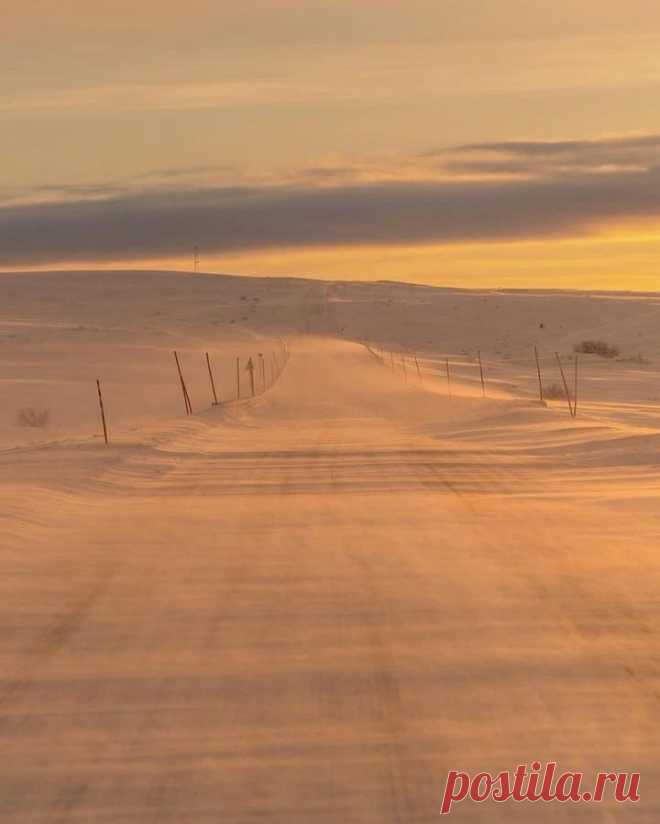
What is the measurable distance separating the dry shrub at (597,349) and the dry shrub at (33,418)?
3790 centimetres

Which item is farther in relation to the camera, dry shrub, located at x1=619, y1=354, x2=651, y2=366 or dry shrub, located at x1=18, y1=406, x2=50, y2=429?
dry shrub, located at x1=619, y1=354, x2=651, y2=366

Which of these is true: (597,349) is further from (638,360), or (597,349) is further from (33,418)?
(33,418)

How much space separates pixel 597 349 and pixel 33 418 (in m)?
41.8

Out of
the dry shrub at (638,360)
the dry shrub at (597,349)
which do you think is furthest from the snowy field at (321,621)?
the dry shrub at (597,349)

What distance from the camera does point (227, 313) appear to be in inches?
4387

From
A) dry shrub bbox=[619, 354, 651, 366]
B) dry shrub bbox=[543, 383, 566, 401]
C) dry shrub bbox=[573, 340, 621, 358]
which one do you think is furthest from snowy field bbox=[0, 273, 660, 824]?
dry shrub bbox=[573, 340, 621, 358]

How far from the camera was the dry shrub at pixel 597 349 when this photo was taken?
6943 cm

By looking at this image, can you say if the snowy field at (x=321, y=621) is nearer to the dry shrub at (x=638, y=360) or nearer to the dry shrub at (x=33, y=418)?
the dry shrub at (x=33, y=418)

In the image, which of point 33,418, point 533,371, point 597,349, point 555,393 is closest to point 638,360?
point 597,349

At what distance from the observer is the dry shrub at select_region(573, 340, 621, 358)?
228 ft

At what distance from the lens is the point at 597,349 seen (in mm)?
70875

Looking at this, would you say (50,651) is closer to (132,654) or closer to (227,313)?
(132,654)

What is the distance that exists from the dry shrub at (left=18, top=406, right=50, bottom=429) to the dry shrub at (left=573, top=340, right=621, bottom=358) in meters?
37.9

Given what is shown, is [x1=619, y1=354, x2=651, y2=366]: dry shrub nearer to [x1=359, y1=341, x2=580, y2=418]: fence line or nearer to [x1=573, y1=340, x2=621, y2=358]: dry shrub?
[x1=573, y1=340, x2=621, y2=358]: dry shrub
